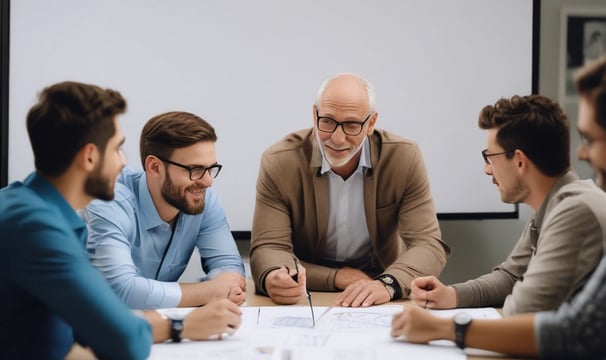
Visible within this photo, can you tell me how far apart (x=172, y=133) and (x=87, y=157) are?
2.62 ft

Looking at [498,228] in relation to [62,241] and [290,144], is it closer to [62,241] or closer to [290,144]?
[290,144]

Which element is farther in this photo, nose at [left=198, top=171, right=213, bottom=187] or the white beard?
the white beard

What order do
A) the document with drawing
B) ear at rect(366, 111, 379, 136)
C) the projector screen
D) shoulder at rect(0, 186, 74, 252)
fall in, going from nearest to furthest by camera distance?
1. shoulder at rect(0, 186, 74, 252)
2. the document with drawing
3. ear at rect(366, 111, 379, 136)
4. the projector screen

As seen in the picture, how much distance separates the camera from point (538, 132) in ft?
6.10

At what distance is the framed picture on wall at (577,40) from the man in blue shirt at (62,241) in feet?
9.31

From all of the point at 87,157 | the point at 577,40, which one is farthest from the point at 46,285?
the point at 577,40

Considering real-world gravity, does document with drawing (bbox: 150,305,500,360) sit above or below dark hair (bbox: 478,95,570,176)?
below

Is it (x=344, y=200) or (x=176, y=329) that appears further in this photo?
(x=344, y=200)

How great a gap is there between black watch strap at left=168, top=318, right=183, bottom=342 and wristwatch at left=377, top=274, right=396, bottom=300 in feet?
2.48

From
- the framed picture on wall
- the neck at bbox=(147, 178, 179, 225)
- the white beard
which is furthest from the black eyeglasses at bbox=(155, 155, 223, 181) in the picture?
the framed picture on wall

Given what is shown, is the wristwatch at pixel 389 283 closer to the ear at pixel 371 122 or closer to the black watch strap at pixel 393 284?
the black watch strap at pixel 393 284

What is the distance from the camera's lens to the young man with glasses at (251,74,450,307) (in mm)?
2443

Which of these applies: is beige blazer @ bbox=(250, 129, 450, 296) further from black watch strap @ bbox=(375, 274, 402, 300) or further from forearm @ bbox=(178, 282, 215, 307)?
forearm @ bbox=(178, 282, 215, 307)

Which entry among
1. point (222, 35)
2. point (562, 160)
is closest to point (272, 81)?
point (222, 35)
